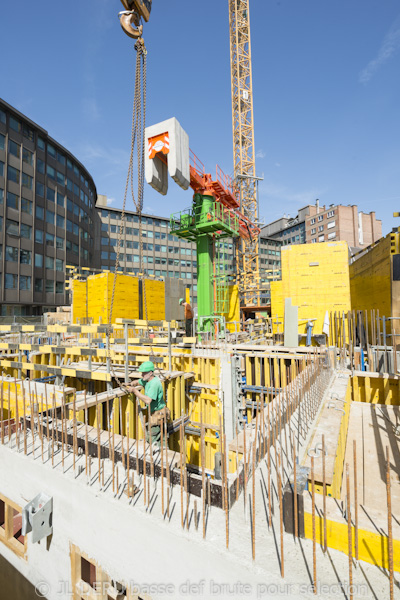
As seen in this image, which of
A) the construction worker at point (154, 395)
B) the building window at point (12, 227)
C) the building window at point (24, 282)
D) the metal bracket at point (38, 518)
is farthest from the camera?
the building window at point (24, 282)

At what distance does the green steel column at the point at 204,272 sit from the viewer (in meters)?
16.7

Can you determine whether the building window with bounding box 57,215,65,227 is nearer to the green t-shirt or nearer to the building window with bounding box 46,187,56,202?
the building window with bounding box 46,187,56,202

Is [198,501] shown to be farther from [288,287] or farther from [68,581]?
[288,287]

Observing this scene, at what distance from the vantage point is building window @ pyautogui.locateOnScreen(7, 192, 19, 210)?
110ft

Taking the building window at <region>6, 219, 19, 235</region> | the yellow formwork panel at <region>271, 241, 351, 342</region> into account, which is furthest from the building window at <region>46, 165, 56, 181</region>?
the yellow formwork panel at <region>271, 241, 351, 342</region>

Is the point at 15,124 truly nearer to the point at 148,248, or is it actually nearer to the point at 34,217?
the point at 34,217

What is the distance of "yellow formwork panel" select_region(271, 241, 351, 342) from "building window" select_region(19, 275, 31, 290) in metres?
32.2

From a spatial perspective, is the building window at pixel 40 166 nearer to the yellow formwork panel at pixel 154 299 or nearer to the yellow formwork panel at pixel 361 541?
the yellow formwork panel at pixel 154 299

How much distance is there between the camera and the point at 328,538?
2.60 metres

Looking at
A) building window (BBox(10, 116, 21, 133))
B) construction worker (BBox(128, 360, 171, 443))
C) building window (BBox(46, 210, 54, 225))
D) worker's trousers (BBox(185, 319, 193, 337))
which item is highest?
building window (BBox(10, 116, 21, 133))

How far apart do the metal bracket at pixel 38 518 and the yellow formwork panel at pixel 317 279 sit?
13720 millimetres

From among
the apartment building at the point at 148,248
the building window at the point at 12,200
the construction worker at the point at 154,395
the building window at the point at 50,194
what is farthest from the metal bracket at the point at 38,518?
the apartment building at the point at 148,248

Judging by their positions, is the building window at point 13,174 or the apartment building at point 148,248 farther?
the apartment building at point 148,248

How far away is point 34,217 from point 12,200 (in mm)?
3066
